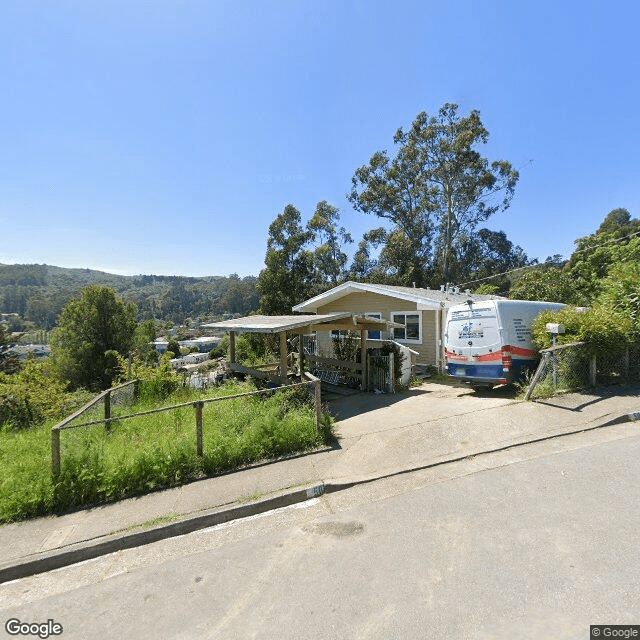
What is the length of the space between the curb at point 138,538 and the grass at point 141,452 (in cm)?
98

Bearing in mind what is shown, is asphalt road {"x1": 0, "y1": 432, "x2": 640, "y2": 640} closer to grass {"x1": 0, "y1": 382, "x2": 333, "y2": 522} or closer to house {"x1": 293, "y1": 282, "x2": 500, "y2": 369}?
grass {"x1": 0, "y1": 382, "x2": 333, "y2": 522}

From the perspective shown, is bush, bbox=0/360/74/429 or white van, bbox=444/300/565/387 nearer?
bush, bbox=0/360/74/429

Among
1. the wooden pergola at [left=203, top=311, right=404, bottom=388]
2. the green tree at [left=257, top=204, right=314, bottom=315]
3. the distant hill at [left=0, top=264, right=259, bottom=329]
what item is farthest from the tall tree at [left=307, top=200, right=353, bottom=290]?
the distant hill at [left=0, top=264, right=259, bottom=329]

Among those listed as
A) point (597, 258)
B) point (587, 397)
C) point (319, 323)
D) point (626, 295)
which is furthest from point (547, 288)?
point (319, 323)

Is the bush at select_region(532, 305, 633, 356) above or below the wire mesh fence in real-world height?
above

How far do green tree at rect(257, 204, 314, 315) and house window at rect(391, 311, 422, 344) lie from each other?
12522mm

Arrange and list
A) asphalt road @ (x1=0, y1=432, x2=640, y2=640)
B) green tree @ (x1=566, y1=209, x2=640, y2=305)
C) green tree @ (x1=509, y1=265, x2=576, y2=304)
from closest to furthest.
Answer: asphalt road @ (x1=0, y1=432, x2=640, y2=640)
green tree @ (x1=566, y1=209, x2=640, y2=305)
green tree @ (x1=509, y1=265, x2=576, y2=304)

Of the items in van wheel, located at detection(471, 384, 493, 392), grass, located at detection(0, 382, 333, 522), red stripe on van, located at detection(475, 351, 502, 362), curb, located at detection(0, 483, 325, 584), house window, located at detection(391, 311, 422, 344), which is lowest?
curb, located at detection(0, 483, 325, 584)

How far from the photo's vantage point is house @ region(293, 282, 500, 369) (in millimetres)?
13273

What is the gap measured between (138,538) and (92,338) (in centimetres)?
1441

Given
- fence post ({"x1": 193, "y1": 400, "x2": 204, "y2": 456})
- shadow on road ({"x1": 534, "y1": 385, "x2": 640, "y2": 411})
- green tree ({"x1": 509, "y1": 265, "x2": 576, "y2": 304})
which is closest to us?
fence post ({"x1": 193, "y1": 400, "x2": 204, "y2": 456})

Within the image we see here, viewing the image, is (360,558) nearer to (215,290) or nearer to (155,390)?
(155,390)

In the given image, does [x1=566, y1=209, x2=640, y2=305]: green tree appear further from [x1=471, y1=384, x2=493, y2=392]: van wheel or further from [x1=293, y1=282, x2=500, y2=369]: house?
[x1=471, y1=384, x2=493, y2=392]: van wheel

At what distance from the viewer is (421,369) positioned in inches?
531
